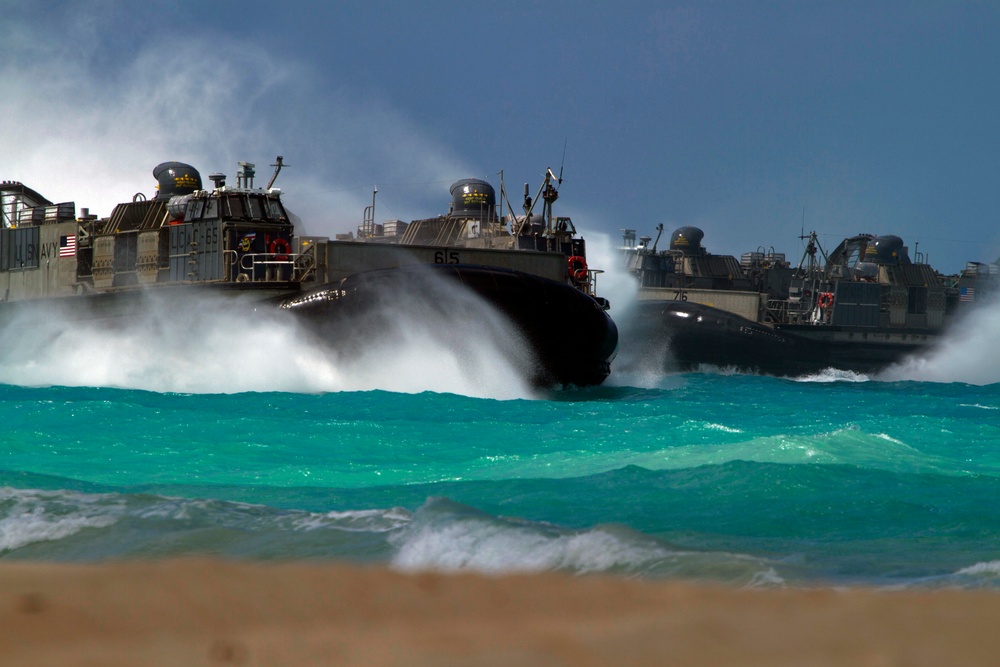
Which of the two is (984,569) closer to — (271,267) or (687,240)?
(271,267)

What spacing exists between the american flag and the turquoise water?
5417mm

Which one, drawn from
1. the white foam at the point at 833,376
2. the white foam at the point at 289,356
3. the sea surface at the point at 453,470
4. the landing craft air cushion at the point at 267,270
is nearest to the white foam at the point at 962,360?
the white foam at the point at 833,376

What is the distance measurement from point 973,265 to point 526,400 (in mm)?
26111

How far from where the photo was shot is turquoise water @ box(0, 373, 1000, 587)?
12.6 ft

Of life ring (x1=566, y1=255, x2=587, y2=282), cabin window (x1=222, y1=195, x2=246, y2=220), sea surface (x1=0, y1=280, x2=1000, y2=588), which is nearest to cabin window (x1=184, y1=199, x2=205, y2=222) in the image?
cabin window (x1=222, y1=195, x2=246, y2=220)

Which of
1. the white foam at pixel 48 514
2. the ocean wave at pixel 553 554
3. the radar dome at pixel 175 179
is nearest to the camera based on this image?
the ocean wave at pixel 553 554

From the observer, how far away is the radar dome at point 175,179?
63.2ft

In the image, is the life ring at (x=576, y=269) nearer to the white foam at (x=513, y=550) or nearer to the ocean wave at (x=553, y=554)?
the ocean wave at (x=553, y=554)

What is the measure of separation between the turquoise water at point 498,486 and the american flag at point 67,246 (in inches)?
213

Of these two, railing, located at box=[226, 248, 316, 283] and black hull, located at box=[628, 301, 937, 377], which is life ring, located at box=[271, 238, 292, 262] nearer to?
railing, located at box=[226, 248, 316, 283]

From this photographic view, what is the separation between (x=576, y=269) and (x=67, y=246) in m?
8.37

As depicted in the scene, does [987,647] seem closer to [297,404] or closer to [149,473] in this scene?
[149,473]

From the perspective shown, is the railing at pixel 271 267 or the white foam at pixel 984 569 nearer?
the white foam at pixel 984 569

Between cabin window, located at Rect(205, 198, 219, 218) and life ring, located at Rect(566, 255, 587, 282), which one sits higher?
Result: cabin window, located at Rect(205, 198, 219, 218)
